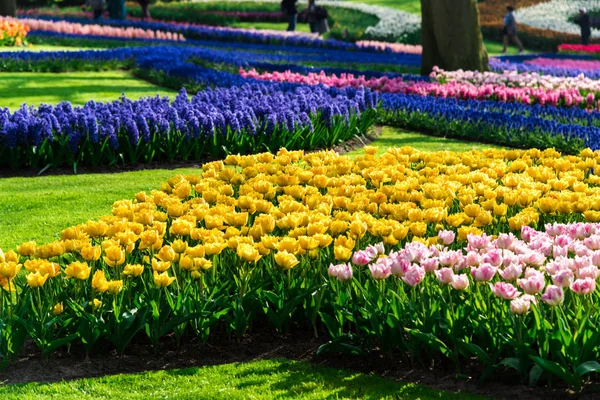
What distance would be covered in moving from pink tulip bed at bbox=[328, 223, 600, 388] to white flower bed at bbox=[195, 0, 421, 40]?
29.6 m

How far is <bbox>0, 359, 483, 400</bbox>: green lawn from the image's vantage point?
436cm

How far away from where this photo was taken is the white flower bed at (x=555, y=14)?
3906cm

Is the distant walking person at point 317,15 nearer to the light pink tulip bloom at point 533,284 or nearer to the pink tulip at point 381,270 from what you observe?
the pink tulip at point 381,270

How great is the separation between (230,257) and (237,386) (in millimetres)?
1130

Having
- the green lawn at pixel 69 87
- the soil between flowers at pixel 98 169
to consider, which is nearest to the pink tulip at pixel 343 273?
the soil between flowers at pixel 98 169

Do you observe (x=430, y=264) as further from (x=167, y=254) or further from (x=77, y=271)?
(x=77, y=271)

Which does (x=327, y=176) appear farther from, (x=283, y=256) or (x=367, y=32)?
(x=367, y=32)

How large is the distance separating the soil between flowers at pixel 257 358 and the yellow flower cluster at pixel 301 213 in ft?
1.35

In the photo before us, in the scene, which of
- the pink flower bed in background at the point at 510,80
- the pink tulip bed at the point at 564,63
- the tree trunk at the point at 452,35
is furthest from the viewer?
the pink tulip bed at the point at 564,63

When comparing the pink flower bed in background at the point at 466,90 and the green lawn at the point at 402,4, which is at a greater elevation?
the green lawn at the point at 402,4

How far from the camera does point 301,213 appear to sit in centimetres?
562

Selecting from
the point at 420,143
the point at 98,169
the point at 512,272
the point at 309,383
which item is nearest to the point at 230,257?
the point at 309,383

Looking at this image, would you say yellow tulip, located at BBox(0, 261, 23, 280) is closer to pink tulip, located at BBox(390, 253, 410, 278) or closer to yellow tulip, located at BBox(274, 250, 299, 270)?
yellow tulip, located at BBox(274, 250, 299, 270)

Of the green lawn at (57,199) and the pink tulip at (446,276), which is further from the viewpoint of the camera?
the green lawn at (57,199)
